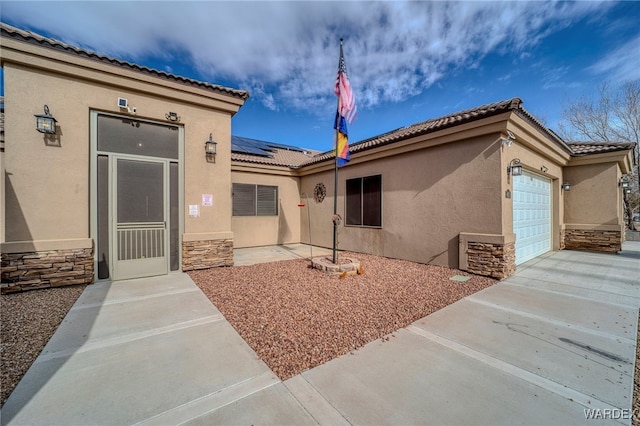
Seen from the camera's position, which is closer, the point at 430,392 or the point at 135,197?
the point at 430,392

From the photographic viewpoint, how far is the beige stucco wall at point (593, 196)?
8.78 meters

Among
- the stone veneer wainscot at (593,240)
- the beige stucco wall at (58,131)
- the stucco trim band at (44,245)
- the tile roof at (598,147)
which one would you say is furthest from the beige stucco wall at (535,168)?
the stucco trim band at (44,245)

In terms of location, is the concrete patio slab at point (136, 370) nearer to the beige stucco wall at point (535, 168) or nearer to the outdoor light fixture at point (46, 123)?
the outdoor light fixture at point (46, 123)

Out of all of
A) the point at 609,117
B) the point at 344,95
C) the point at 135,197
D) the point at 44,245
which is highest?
the point at 609,117

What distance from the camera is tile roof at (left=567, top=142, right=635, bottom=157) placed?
852cm

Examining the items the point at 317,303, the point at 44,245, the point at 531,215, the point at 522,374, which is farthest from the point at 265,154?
the point at 522,374

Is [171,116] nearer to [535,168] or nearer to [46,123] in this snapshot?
[46,123]

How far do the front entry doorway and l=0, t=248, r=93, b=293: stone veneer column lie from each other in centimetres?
25

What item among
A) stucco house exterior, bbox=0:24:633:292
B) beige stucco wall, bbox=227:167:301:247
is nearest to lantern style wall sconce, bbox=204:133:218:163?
stucco house exterior, bbox=0:24:633:292

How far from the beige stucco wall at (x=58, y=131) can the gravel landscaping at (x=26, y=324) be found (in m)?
0.96

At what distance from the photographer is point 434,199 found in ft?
21.9

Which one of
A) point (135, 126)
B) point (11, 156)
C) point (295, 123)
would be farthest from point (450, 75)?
point (11, 156)

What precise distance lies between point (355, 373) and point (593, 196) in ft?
39.6

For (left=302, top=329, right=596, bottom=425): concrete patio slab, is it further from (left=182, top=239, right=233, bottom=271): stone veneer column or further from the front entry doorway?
the front entry doorway
